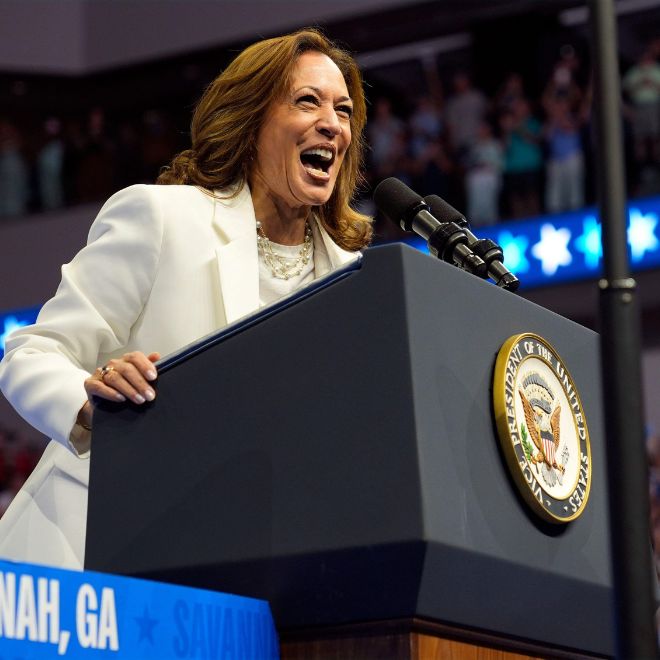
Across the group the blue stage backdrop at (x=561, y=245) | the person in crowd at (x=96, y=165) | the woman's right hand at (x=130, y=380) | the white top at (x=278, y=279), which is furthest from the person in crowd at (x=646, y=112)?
the woman's right hand at (x=130, y=380)

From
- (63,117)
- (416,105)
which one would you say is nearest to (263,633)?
(416,105)

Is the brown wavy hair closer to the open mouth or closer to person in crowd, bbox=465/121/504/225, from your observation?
the open mouth

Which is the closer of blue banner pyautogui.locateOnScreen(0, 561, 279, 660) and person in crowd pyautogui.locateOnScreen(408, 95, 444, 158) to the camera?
blue banner pyautogui.locateOnScreen(0, 561, 279, 660)

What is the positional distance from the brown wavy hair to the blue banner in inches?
34.8

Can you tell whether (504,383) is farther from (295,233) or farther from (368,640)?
(295,233)

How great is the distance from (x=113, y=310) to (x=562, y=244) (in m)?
6.75

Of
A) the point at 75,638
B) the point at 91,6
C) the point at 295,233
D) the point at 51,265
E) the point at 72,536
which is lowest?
the point at 75,638

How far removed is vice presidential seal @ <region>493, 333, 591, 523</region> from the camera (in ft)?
4.28

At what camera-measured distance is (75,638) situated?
103 cm

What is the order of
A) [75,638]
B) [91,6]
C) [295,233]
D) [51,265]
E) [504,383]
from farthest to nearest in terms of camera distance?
1. [91,6]
2. [51,265]
3. [295,233]
4. [504,383]
5. [75,638]

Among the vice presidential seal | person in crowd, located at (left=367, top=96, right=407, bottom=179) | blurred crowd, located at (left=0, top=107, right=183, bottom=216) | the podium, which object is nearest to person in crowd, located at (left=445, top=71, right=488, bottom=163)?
person in crowd, located at (left=367, top=96, right=407, bottom=179)

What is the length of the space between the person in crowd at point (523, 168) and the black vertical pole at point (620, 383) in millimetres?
7429

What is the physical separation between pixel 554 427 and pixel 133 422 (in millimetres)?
447

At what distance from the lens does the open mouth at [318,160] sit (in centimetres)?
188
